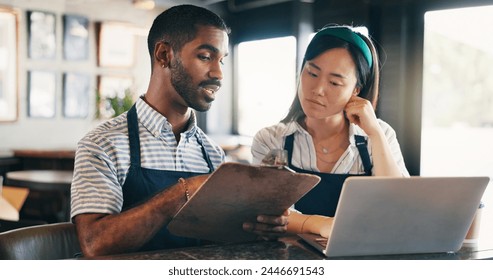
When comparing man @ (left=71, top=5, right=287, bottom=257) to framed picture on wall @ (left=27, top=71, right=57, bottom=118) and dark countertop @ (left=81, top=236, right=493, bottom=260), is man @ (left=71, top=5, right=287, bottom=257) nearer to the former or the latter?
dark countertop @ (left=81, top=236, right=493, bottom=260)

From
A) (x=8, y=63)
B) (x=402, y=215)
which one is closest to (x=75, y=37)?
(x=8, y=63)

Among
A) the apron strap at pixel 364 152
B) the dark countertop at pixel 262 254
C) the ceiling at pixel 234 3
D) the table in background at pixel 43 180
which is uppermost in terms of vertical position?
the ceiling at pixel 234 3

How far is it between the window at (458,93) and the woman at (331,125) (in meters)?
0.28

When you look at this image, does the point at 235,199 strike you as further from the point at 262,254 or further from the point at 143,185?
the point at 143,185

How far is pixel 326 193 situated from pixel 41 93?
41.4 inches

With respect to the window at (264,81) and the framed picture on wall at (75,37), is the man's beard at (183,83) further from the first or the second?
the framed picture on wall at (75,37)

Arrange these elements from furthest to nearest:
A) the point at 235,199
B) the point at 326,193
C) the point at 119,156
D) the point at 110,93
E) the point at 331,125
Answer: the point at 110,93
the point at 331,125
the point at 326,193
the point at 119,156
the point at 235,199

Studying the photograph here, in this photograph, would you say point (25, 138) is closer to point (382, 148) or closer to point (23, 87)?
point (23, 87)

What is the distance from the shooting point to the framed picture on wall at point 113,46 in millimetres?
1775

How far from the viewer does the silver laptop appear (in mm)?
917

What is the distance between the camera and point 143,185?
111cm

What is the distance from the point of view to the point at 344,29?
1.49 metres

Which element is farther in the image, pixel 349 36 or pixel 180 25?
pixel 349 36

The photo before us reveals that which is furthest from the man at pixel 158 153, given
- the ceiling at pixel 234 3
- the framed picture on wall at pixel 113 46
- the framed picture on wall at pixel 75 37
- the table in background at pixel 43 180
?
the table in background at pixel 43 180
